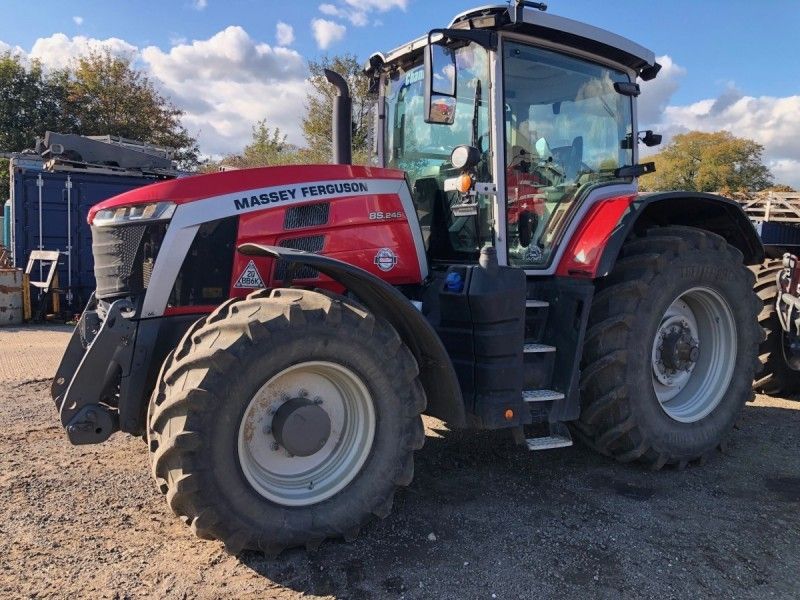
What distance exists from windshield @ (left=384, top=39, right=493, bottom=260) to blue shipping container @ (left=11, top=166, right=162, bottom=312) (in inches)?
346

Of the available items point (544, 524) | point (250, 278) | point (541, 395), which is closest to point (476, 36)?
point (250, 278)

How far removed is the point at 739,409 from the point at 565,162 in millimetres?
2063

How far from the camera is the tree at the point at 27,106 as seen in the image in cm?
2388

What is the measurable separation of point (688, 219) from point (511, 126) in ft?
5.57

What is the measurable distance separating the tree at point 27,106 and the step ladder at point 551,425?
82.9ft

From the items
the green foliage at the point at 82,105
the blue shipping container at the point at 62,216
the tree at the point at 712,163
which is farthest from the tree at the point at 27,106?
the tree at the point at 712,163

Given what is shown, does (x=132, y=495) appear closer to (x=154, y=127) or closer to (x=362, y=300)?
(x=362, y=300)

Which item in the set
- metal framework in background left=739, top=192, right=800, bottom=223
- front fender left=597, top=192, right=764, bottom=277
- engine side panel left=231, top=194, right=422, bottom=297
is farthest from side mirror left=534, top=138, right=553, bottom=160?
metal framework in background left=739, top=192, right=800, bottom=223

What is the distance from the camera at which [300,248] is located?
3.41 metres

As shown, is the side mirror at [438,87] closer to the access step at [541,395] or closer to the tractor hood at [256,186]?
the tractor hood at [256,186]

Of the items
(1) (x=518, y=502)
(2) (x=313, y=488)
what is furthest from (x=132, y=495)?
(1) (x=518, y=502)

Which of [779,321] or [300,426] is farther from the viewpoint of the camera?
[779,321]

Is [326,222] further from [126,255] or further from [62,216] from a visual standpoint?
[62,216]

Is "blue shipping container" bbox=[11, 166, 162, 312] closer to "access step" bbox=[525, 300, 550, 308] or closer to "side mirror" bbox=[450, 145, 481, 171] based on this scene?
"side mirror" bbox=[450, 145, 481, 171]
